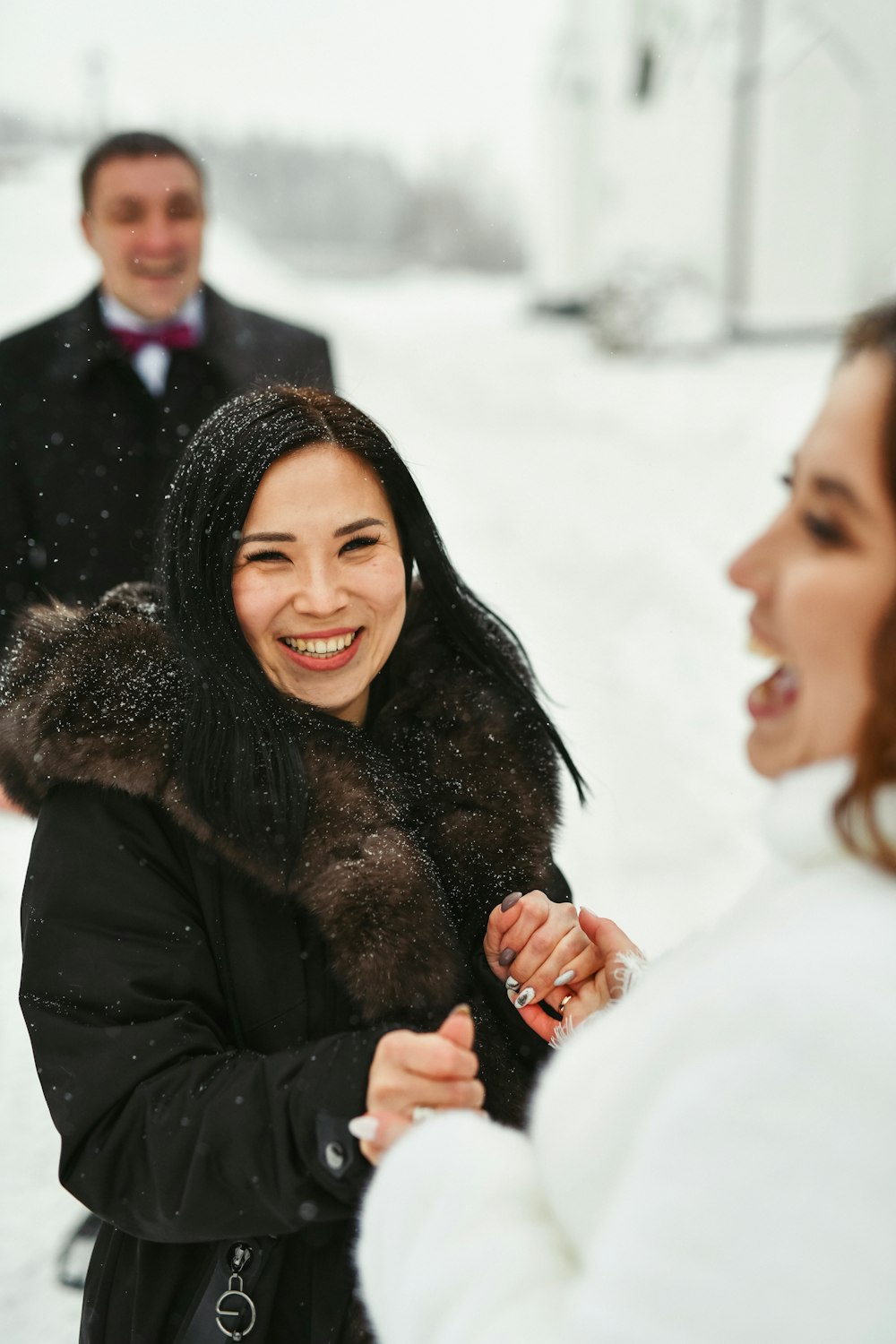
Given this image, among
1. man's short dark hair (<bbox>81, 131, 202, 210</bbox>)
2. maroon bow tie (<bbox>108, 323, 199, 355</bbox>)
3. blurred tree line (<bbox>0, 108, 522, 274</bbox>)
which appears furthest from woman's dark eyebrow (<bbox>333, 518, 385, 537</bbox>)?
blurred tree line (<bbox>0, 108, 522, 274</bbox>)

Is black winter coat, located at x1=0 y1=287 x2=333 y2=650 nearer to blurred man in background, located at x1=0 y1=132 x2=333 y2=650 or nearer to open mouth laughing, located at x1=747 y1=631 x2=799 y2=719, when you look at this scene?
blurred man in background, located at x1=0 y1=132 x2=333 y2=650

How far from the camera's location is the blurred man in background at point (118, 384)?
80.2 inches

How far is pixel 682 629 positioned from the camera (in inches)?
Answer: 181

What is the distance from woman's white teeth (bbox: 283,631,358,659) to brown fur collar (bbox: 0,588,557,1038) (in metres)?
0.06

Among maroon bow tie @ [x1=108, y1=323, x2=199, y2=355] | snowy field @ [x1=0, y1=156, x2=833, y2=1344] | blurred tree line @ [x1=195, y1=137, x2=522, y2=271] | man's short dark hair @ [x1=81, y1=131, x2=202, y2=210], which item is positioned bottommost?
snowy field @ [x1=0, y1=156, x2=833, y2=1344]

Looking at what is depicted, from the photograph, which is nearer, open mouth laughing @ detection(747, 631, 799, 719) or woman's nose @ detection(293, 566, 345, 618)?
open mouth laughing @ detection(747, 631, 799, 719)

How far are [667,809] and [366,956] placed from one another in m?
2.54

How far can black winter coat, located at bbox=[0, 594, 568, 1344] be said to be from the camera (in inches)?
41.0

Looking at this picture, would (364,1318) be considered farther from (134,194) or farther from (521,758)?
(134,194)

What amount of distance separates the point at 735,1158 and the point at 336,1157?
0.42m

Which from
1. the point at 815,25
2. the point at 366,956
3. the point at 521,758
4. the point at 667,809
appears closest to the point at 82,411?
the point at 521,758

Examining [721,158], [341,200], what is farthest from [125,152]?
[721,158]

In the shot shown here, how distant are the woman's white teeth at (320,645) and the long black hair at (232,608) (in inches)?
1.9

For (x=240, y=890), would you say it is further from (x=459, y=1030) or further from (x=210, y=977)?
(x=459, y=1030)
